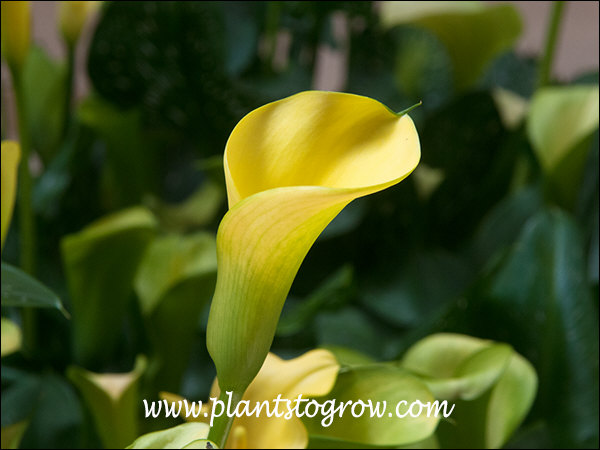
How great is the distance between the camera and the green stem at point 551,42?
0.25 meters

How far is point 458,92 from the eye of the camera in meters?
0.32

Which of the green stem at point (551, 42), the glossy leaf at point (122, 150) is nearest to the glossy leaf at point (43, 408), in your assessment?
the glossy leaf at point (122, 150)

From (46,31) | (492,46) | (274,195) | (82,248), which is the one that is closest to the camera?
(274,195)

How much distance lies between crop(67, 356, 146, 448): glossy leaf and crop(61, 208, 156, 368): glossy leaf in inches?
1.5

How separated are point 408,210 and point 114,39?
0.49ft

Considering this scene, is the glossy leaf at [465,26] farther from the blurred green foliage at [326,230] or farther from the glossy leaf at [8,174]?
the glossy leaf at [8,174]

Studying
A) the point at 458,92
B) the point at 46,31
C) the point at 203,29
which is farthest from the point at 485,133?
the point at 46,31

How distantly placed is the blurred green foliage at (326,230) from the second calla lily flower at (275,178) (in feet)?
0.16

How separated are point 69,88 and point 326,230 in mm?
124

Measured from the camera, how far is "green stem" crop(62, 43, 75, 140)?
238 mm

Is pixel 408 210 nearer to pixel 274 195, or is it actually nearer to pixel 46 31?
pixel 274 195

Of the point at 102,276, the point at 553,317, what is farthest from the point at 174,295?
the point at 553,317

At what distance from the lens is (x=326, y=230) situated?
0.89ft

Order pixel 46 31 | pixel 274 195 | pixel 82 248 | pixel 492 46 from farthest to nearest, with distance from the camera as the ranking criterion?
pixel 46 31
pixel 492 46
pixel 82 248
pixel 274 195
